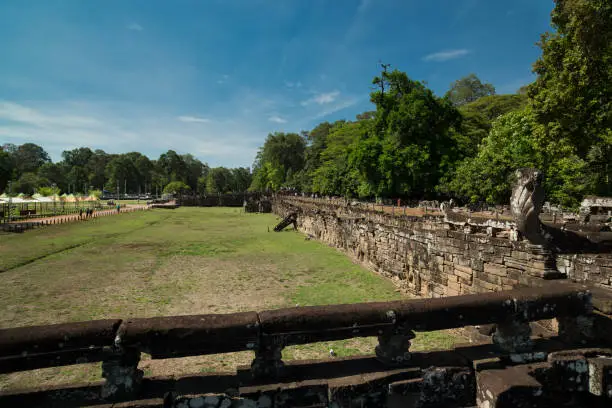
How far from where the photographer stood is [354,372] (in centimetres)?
276

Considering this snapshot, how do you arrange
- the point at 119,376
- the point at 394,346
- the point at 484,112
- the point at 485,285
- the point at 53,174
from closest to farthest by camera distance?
the point at 119,376 < the point at 394,346 < the point at 485,285 < the point at 484,112 < the point at 53,174

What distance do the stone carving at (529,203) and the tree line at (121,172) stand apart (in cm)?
9407

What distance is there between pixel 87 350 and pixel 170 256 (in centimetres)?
1364

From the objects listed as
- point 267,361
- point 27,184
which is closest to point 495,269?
point 267,361

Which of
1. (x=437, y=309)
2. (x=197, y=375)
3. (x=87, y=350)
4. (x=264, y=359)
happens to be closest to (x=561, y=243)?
(x=437, y=309)

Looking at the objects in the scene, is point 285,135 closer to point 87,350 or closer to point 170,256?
point 170,256

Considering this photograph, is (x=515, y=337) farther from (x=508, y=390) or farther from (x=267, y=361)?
(x=267, y=361)

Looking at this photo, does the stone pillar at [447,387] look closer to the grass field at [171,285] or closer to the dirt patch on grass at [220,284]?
the grass field at [171,285]

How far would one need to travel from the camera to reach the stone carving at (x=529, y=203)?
5090 millimetres

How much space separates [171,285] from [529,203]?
10.0m

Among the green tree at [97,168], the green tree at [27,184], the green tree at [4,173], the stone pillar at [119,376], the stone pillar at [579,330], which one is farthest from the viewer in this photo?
the green tree at [97,168]

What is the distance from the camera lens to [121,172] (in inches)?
3883

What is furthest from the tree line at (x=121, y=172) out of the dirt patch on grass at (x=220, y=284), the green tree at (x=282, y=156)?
the dirt patch on grass at (x=220, y=284)

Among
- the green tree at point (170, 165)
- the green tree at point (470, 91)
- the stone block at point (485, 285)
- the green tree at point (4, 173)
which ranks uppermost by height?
the green tree at point (470, 91)
